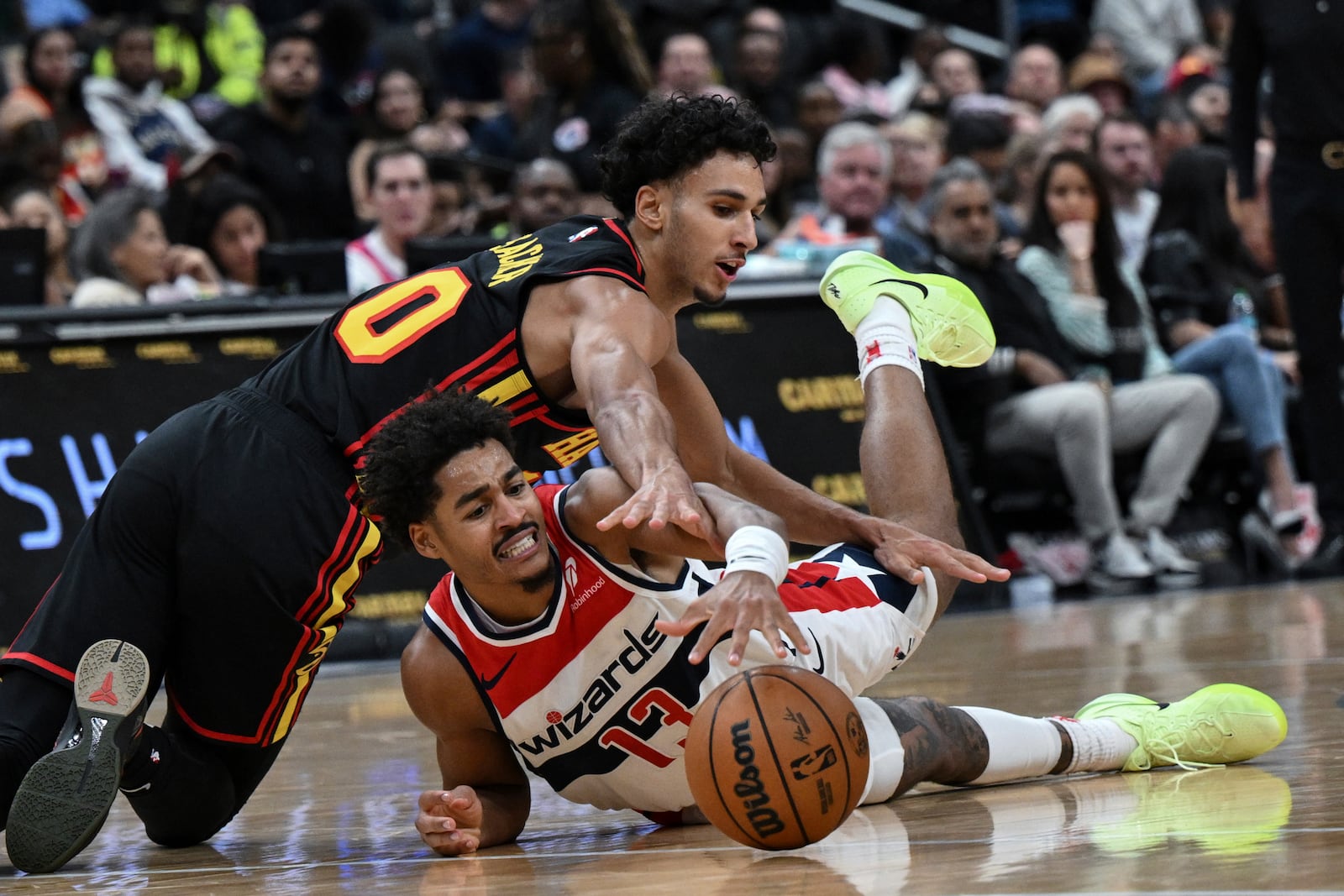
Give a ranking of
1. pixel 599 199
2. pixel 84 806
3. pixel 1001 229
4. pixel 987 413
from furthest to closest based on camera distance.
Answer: pixel 1001 229, pixel 599 199, pixel 987 413, pixel 84 806

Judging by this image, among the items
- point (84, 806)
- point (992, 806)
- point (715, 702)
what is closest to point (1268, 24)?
point (992, 806)

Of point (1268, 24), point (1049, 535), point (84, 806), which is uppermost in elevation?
point (1268, 24)

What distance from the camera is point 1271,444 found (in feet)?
32.4

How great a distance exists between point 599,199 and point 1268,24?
387cm

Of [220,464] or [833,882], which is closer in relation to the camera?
[833,882]

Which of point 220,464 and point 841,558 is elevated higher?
point 220,464

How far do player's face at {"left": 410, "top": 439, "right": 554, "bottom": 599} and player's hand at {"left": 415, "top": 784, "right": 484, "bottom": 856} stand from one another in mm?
457

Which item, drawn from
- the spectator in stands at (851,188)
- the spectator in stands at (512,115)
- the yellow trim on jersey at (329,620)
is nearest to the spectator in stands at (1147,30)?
the spectator in stands at (512,115)

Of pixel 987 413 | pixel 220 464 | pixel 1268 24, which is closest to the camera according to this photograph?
pixel 220 464

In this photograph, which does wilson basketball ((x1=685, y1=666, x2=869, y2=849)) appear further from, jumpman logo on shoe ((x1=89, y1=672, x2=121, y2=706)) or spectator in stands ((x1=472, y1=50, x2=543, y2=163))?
spectator in stands ((x1=472, y1=50, x2=543, y2=163))

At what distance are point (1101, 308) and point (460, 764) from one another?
6.69 metres

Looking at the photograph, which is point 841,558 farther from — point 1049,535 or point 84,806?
point 1049,535

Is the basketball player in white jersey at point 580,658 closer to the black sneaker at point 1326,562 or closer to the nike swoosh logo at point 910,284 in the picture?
the nike swoosh logo at point 910,284

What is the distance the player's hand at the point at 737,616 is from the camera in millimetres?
3186
